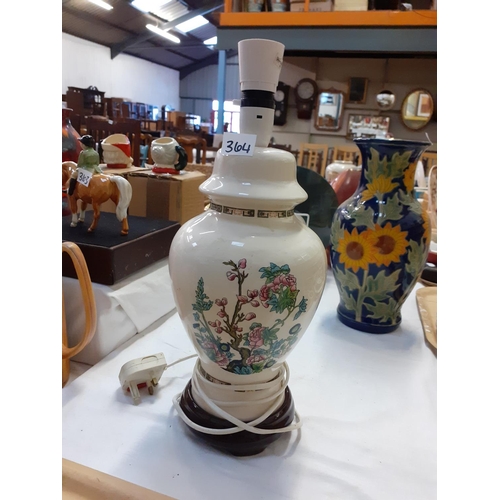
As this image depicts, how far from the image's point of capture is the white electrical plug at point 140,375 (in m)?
0.66

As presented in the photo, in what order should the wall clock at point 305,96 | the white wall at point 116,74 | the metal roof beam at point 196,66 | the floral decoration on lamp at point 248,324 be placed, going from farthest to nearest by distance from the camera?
the metal roof beam at point 196,66 < the white wall at point 116,74 < the wall clock at point 305,96 < the floral decoration on lamp at point 248,324

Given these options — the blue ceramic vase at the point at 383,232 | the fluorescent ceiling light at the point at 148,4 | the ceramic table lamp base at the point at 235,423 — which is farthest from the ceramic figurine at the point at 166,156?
the fluorescent ceiling light at the point at 148,4

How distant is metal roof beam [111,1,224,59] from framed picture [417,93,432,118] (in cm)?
448

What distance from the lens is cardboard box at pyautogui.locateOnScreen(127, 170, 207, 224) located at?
3.98ft

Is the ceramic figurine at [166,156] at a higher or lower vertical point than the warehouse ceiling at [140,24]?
lower

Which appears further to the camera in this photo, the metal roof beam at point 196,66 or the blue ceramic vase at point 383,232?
the metal roof beam at point 196,66

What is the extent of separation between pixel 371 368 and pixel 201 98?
38.0 ft

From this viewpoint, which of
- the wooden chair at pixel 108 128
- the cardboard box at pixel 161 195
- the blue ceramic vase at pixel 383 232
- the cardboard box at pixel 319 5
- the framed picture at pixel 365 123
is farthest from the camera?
the framed picture at pixel 365 123

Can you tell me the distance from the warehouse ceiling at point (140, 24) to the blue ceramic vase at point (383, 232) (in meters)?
4.75

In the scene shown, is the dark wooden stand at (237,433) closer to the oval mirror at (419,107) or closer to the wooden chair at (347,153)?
the wooden chair at (347,153)

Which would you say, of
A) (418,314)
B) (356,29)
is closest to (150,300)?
(418,314)

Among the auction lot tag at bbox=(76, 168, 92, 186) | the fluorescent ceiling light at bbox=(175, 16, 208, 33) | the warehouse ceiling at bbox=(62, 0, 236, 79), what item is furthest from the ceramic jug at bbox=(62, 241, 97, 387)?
the fluorescent ceiling light at bbox=(175, 16, 208, 33)

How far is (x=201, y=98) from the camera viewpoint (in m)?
11.4

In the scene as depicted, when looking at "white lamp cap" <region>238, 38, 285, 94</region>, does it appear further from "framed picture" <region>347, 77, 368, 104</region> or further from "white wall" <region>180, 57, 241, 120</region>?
"white wall" <region>180, 57, 241, 120</region>
